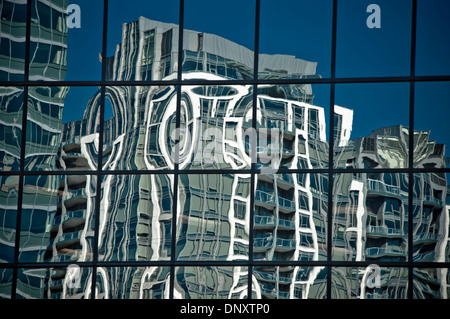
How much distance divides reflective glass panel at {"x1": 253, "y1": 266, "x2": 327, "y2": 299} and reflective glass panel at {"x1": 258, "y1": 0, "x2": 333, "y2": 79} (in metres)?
3.38

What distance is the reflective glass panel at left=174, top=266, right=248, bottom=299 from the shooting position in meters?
10.8

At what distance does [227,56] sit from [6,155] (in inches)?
172

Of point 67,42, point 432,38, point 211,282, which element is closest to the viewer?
point 211,282

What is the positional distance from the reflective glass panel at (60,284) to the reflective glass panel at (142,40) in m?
3.50

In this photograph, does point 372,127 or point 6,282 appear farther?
point 6,282

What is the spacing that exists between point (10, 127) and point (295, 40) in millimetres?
5360

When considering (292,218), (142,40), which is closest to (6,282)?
(142,40)

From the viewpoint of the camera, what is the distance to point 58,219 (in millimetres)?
11023

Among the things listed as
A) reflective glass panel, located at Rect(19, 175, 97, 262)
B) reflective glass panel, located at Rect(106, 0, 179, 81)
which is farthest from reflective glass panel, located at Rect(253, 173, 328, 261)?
reflective glass panel, located at Rect(19, 175, 97, 262)

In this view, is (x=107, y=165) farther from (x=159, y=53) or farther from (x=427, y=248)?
(x=427, y=248)

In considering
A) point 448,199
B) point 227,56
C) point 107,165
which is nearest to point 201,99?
point 227,56
